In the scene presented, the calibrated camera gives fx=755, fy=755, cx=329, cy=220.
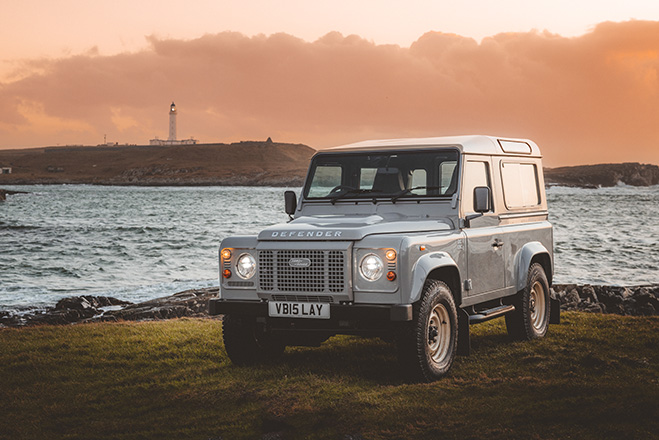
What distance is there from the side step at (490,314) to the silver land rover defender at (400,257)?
2cm

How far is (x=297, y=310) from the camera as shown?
7941 mm

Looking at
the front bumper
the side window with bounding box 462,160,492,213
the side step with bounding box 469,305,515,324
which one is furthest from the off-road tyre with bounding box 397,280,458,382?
the side window with bounding box 462,160,492,213

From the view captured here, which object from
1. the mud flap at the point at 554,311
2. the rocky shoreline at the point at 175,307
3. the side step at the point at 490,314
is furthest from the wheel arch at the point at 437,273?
the rocky shoreline at the point at 175,307

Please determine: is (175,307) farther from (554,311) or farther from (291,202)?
(554,311)

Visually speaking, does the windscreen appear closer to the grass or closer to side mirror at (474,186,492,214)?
side mirror at (474,186,492,214)

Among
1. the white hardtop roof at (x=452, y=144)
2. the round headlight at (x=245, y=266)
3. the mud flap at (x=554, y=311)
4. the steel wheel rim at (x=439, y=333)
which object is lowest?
the mud flap at (x=554, y=311)

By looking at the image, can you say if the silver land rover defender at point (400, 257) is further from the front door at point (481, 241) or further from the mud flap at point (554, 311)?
the mud flap at point (554, 311)

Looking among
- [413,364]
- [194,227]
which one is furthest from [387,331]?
[194,227]

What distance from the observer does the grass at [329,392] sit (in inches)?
268

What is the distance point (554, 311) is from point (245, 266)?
5.40 meters

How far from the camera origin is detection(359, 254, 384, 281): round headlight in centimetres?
764

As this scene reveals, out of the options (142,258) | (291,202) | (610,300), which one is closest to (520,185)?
(291,202)

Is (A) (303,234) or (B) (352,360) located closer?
(A) (303,234)

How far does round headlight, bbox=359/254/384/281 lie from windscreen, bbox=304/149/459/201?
162 centimetres
